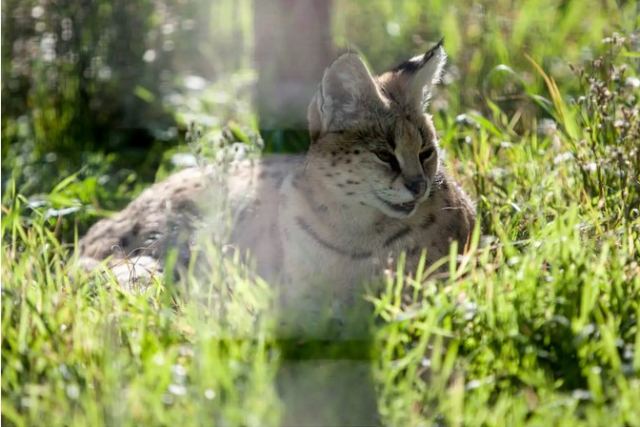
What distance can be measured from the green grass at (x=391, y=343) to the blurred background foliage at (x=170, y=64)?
215 cm

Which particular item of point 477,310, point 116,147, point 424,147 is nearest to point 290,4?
point 116,147

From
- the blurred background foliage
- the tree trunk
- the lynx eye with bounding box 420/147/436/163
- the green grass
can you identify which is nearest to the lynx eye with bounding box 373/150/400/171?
the lynx eye with bounding box 420/147/436/163

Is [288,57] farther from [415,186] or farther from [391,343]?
[391,343]

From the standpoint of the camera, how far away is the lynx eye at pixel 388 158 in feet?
14.1

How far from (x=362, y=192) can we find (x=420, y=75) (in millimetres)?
488

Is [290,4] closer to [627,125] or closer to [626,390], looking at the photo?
[627,125]

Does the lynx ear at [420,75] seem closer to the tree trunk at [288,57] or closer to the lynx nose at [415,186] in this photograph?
the lynx nose at [415,186]

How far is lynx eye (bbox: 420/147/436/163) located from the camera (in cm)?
440

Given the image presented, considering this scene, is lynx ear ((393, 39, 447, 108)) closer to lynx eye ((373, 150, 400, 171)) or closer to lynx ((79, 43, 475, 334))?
lynx ((79, 43, 475, 334))

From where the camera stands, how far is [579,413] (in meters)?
3.37

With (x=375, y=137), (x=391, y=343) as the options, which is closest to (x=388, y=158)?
(x=375, y=137)

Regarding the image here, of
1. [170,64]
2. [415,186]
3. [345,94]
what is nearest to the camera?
[415,186]

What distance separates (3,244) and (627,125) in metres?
2.32

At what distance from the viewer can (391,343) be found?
3.55 metres
